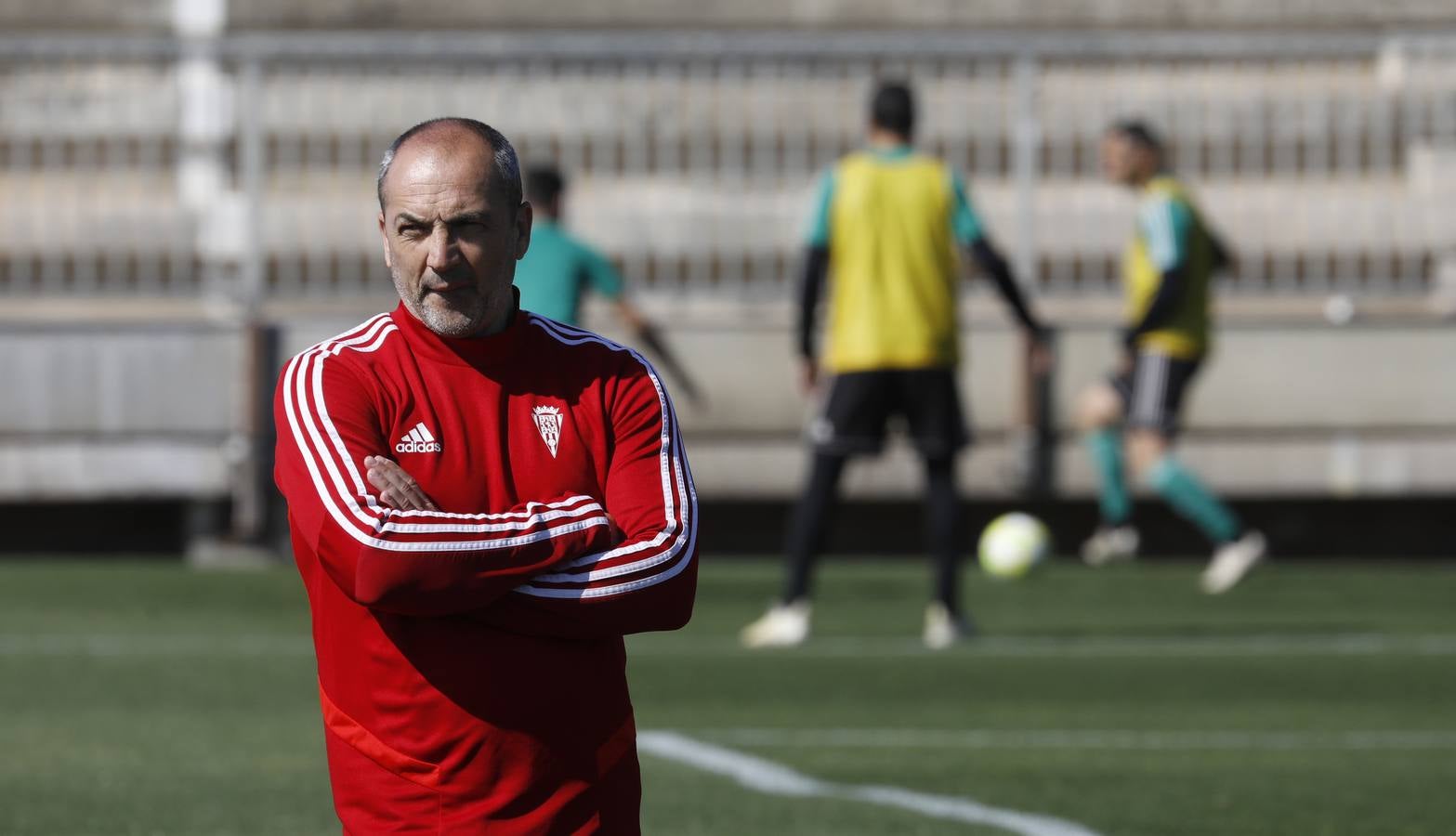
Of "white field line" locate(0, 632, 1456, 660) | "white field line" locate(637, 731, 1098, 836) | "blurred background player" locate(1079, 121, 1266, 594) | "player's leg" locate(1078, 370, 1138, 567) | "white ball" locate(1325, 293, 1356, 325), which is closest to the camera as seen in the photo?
"white field line" locate(637, 731, 1098, 836)

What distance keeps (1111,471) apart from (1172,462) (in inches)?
56.8

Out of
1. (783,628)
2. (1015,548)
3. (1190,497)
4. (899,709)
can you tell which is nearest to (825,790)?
(899,709)

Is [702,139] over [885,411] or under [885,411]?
over

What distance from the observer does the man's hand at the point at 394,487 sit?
3.50 meters

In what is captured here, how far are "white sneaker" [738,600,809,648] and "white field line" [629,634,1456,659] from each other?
6cm

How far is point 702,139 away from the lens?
14.4 metres

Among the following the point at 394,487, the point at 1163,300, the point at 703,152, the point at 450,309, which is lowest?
the point at 1163,300

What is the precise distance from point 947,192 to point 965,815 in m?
4.54

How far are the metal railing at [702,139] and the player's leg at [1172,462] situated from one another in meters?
2.42

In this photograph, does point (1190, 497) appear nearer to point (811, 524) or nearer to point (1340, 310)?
point (1340, 310)

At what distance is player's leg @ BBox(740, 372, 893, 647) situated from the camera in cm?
963

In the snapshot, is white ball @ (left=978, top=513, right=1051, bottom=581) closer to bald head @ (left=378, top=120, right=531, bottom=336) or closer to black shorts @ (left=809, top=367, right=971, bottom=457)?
black shorts @ (left=809, top=367, right=971, bottom=457)

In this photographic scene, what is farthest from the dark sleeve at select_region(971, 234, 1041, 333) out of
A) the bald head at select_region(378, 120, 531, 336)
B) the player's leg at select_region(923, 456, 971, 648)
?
the bald head at select_region(378, 120, 531, 336)

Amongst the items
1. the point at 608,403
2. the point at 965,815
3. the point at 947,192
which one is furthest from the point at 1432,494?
the point at 608,403
